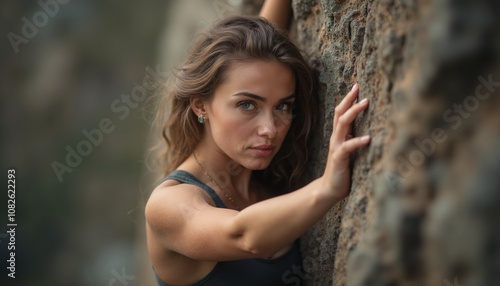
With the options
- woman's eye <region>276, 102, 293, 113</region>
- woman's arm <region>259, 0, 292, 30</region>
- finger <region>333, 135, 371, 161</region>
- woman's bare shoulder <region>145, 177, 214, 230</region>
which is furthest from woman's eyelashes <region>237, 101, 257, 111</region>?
woman's arm <region>259, 0, 292, 30</region>

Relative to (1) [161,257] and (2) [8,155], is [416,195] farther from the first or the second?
(2) [8,155]

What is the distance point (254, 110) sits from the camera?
236 cm

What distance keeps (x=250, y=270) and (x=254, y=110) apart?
0.62 meters

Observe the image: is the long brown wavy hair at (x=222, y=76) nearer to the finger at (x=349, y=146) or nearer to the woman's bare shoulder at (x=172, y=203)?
the woman's bare shoulder at (x=172, y=203)

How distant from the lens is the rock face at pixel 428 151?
1334 millimetres

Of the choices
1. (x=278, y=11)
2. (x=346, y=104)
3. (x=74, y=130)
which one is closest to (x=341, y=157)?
(x=346, y=104)

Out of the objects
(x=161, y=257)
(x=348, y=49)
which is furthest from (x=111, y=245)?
(x=348, y=49)

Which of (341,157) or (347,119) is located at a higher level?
(347,119)

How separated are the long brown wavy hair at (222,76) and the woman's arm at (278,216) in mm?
549

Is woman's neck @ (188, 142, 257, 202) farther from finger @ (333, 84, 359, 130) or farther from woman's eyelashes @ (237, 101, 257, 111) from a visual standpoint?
finger @ (333, 84, 359, 130)

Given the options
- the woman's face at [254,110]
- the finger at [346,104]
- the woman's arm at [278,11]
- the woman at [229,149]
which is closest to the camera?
the finger at [346,104]

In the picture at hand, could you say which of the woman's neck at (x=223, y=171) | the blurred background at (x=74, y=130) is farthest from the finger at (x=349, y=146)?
the blurred background at (x=74, y=130)

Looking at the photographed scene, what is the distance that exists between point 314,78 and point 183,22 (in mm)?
4696

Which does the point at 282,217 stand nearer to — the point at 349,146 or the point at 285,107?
the point at 349,146
